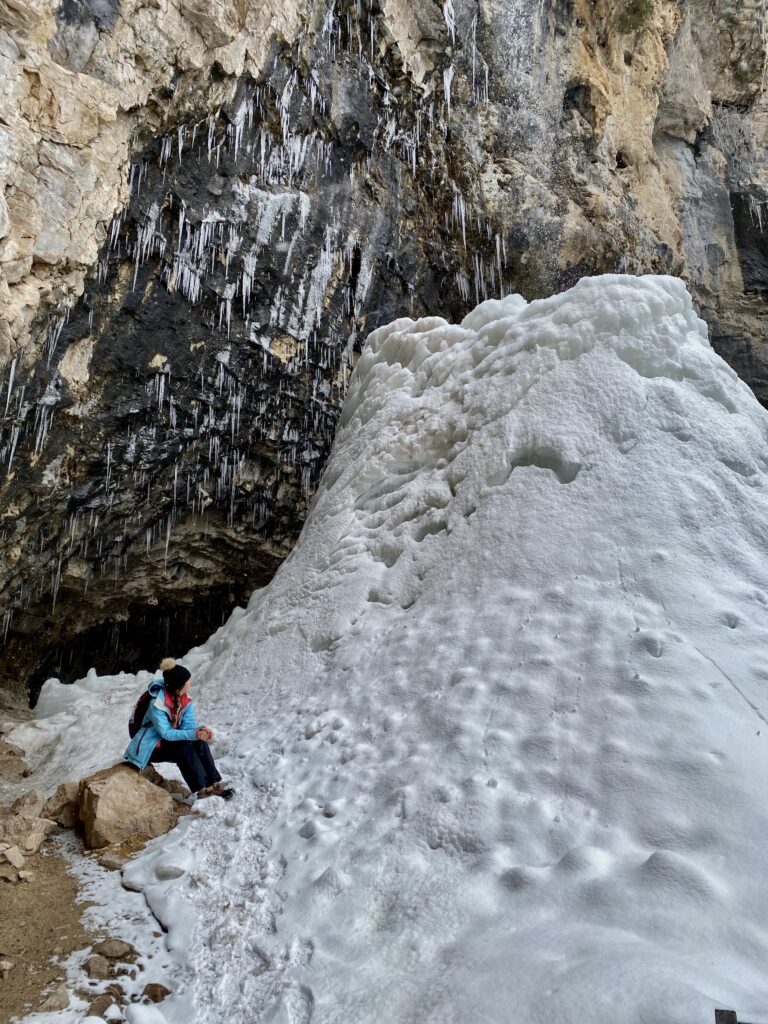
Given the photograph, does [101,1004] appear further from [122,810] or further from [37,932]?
[122,810]

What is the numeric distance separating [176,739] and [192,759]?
0.16 metres

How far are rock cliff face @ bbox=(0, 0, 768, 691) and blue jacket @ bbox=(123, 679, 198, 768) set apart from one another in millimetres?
4722

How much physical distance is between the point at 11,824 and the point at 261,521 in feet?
27.2

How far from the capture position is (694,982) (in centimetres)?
209

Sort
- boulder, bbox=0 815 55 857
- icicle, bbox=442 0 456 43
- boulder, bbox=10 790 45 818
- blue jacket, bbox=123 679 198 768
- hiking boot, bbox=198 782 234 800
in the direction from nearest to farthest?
1. boulder, bbox=0 815 55 857
2. hiking boot, bbox=198 782 234 800
3. boulder, bbox=10 790 45 818
4. blue jacket, bbox=123 679 198 768
5. icicle, bbox=442 0 456 43

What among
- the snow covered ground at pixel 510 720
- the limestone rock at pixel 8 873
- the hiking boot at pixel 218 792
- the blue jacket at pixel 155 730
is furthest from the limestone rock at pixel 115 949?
the blue jacket at pixel 155 730

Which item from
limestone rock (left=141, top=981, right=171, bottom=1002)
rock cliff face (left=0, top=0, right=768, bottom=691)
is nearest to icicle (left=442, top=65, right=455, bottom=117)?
rock cliff face (left=0, top=0, right=768, bottom=691)

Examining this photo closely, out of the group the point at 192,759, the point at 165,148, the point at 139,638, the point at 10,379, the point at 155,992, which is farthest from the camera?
the point at 139,638

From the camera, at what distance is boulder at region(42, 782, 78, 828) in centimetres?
437

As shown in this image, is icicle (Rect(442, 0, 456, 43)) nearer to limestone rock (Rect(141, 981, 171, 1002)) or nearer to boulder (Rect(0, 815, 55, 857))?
boulder (Rect(0, 815, 55, 857))

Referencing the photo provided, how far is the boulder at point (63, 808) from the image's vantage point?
4.37m

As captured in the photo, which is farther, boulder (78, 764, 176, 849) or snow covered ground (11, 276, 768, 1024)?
boulder (78, 764, 176, 849)

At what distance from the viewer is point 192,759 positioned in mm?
4359

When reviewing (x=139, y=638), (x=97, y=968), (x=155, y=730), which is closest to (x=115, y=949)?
(x=97, y=968)
